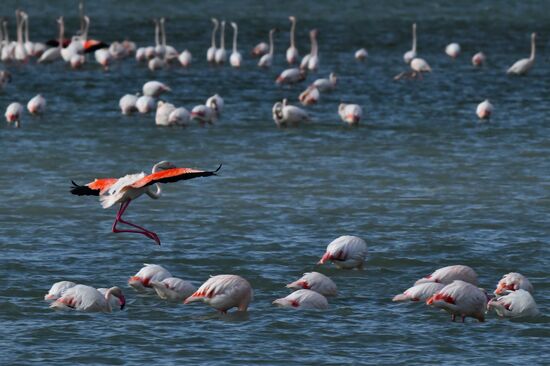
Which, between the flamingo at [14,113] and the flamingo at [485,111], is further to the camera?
the flamingo at [485,111]

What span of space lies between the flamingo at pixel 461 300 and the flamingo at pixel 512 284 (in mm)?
720

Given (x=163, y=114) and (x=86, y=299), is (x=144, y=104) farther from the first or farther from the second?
(x=86, y=299)

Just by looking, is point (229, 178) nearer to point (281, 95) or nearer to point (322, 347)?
point (322, 347)

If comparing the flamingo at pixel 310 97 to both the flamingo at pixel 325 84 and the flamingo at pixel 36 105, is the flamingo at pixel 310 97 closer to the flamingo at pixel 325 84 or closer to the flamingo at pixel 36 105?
the flamingo at pixel 325 84

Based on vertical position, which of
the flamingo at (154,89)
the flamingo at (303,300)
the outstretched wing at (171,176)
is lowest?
the flamingo at (303,300)

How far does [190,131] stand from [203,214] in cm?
795

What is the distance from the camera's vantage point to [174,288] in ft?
46.6

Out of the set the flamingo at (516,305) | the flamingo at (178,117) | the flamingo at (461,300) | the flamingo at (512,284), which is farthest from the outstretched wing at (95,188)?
the flamingo at (178,117)

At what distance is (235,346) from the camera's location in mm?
12945

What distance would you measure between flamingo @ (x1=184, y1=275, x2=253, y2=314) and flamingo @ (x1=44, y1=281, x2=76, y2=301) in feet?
3.90

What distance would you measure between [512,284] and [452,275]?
0.59 m

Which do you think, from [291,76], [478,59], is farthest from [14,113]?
[478,59]

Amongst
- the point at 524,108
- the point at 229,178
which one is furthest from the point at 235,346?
the point at 524,108

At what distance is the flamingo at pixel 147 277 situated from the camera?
14.5 m
